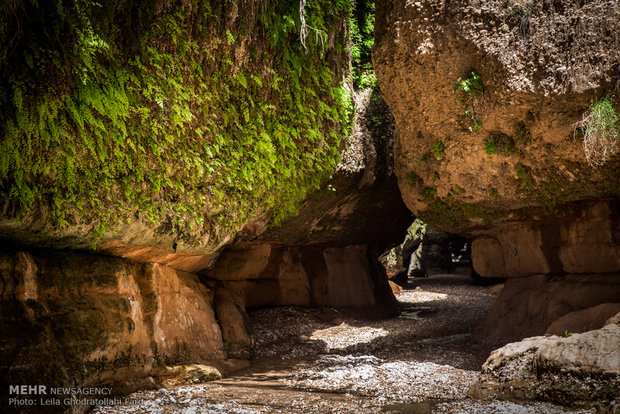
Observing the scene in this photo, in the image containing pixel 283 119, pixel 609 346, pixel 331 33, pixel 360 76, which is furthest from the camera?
pixel 360 76

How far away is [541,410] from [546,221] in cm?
566

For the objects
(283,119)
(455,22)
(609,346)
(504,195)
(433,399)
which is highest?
(455,22)

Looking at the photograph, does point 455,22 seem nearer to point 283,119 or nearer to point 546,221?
point 283,119

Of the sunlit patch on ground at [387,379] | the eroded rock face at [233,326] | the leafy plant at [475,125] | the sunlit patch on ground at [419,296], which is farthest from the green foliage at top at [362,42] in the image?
the sunlit patch on ground at [419,296]

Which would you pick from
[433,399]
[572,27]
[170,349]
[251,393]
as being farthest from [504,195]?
[170,349]

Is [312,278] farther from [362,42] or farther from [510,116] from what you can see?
[510,116]

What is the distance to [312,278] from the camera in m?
14.0

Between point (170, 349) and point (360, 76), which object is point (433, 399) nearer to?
point (170, 349)

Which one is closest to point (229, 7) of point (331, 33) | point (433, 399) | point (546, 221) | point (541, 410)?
point (331, 33)

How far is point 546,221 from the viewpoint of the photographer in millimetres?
9672

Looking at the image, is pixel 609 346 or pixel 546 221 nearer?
pixel 609 346

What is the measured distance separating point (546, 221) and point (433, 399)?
5.58 m

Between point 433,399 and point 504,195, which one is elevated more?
point 504,195

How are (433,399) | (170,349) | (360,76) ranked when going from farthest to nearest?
1. (360,76)
2. (170,349)
3. (433,399)
